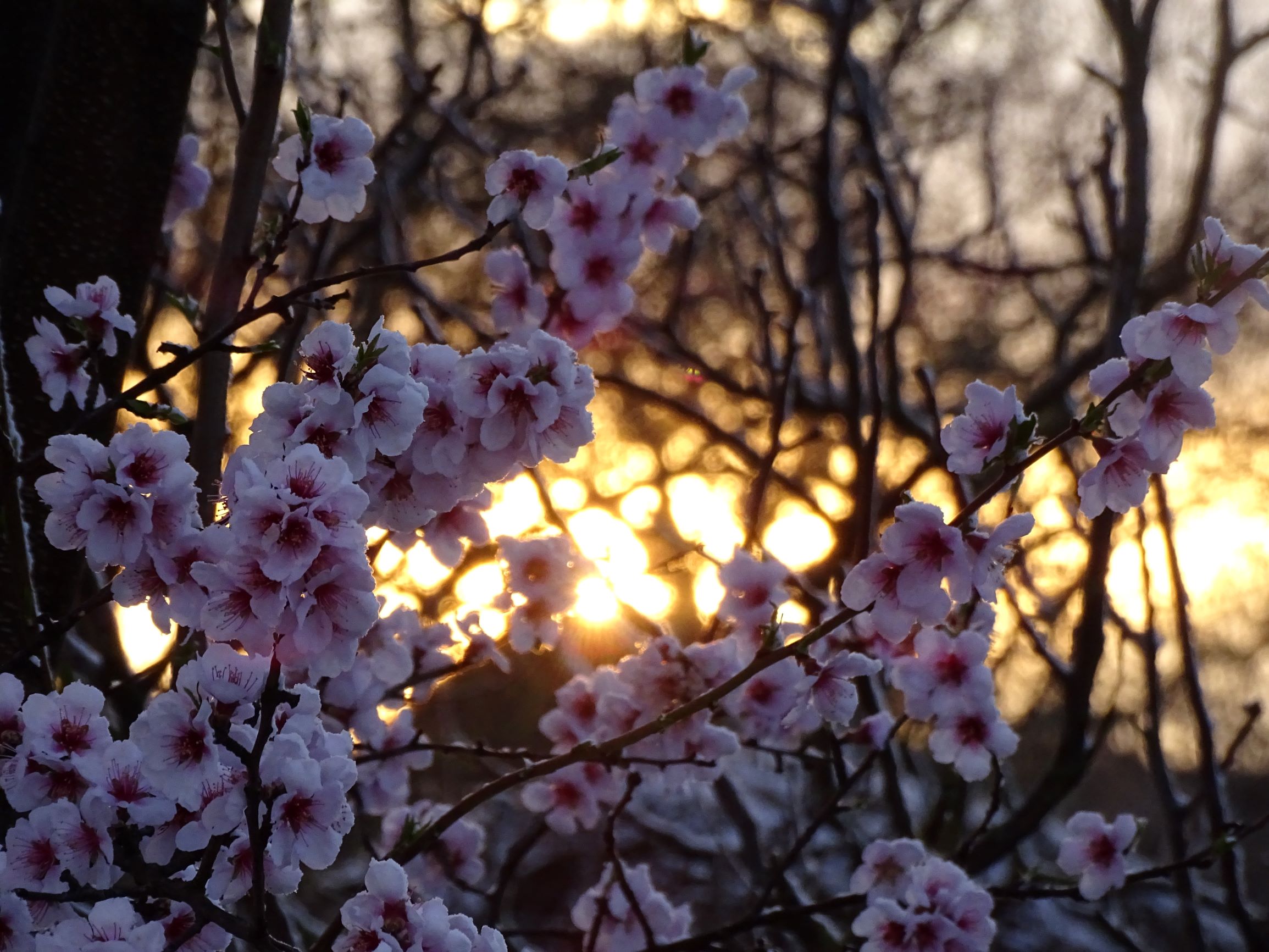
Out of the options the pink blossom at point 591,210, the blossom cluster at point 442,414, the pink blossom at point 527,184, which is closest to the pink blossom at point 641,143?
the pink blossom at point 591,210

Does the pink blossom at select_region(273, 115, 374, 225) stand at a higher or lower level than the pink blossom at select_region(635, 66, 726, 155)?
lower

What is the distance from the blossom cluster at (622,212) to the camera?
236 cm

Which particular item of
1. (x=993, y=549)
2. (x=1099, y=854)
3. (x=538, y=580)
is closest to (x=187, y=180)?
(x=538, y=580)

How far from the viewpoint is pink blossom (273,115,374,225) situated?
5.71 feet

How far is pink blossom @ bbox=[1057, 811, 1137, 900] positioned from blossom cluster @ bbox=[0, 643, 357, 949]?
1.64 m

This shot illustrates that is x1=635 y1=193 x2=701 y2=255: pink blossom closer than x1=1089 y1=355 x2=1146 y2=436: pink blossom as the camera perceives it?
No

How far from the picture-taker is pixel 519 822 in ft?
21.5

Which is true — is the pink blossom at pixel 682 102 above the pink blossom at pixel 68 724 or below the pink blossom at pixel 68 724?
above

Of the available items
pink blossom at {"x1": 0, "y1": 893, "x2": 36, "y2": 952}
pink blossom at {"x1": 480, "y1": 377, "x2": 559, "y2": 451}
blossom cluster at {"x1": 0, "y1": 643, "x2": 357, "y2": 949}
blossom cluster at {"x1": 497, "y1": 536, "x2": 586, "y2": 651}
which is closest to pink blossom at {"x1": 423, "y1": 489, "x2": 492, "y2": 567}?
blossom cluster at {"x1": 497, "y1": 536, "x2": 586, "y2": 651}

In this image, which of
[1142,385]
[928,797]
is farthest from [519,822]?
[1142,385]

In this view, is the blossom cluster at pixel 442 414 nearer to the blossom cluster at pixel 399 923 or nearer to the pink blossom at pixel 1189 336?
the blossom cluster at pixel 399 923

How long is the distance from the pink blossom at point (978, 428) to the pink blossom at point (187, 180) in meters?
1.55

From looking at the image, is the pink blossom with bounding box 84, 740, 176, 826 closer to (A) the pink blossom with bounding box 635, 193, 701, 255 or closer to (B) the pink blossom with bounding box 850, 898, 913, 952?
(B) the pink blossom with bounding box 850, 898, 913, 952

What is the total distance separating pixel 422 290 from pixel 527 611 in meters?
1.62
